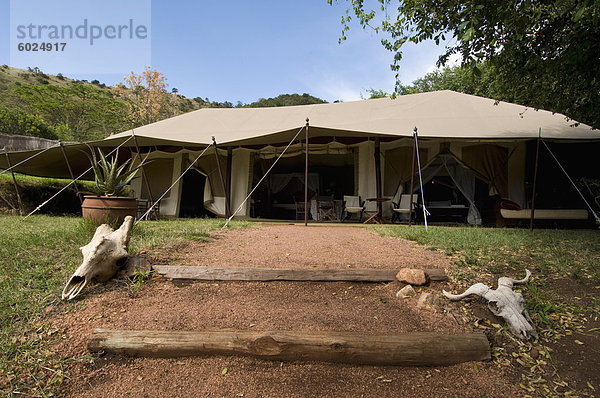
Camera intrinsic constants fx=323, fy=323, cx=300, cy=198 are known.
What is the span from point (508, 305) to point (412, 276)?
0.67 meters

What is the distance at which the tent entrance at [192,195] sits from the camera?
9.30 meters

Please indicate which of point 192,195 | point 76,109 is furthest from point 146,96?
point 192,195

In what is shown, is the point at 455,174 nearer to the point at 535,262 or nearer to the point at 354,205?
the point at 354,205

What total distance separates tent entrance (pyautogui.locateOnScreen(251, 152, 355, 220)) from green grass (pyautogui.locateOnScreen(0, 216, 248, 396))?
217 inches

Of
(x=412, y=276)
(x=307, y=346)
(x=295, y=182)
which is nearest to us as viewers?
(x=307, y=346)

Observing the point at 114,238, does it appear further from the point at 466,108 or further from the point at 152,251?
the point at 466,108

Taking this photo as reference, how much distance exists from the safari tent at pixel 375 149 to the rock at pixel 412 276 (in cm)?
379

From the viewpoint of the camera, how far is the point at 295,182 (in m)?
10.5

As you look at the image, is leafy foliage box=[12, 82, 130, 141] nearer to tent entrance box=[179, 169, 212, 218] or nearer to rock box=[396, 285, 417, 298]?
tent entrance box=[179, 169, 212, 218]

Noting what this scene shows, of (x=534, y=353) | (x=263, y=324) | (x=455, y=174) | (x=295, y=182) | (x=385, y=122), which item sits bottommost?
(x=534, y=353)

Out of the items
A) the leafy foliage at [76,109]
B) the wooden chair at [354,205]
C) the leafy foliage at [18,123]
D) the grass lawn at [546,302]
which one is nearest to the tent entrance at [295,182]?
the wooden chair at [354,205]

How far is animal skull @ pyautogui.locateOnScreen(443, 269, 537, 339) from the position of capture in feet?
6.79

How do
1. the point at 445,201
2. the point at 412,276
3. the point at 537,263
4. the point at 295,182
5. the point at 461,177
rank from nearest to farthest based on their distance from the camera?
the point at 412,276 < the point at 537,263 < the point at 461,177 < the point at 445,201 < the point at 295,182

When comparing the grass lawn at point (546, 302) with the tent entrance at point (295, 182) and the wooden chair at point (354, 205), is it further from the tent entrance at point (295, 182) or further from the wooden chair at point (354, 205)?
the tent entrance at point (295, 182)
